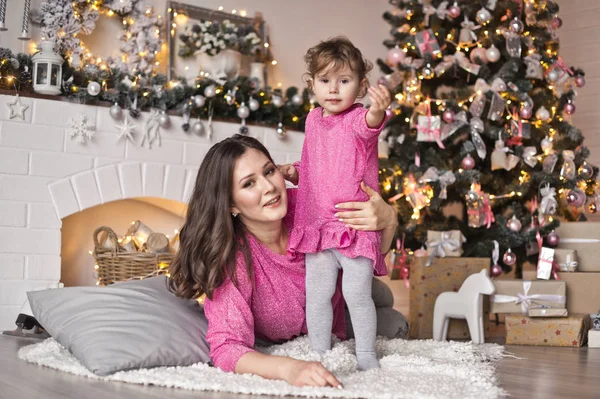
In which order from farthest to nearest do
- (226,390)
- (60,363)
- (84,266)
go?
1. (84,266)
2. (60,363)
3. (226,390)

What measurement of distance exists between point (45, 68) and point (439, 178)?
6.66ft

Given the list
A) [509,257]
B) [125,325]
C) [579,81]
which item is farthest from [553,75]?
[125,325]

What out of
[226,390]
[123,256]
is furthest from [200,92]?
[226,390]

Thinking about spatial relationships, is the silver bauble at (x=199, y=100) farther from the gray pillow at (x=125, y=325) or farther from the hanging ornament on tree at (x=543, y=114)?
the hanging ornament on tree at (x=543, y=114)

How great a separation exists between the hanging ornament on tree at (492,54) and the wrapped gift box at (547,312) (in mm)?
1403

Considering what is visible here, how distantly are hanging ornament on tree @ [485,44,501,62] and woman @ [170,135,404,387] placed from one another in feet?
6.88

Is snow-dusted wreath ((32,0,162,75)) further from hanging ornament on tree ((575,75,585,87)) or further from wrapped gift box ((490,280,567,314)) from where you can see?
hanging ornament on tree ((575,75,585,87))

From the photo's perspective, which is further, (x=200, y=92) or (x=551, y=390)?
(x=200, y=92)

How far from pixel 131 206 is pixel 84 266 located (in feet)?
1.34

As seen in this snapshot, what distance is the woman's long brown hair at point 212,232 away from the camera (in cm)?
223

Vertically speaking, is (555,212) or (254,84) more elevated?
(254,84)

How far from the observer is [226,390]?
1875 millimetres

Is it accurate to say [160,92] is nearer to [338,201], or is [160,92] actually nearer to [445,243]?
[445,243]

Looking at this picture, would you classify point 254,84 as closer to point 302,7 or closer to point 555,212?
point 302,7
